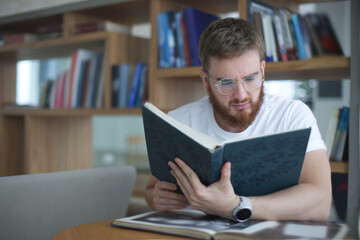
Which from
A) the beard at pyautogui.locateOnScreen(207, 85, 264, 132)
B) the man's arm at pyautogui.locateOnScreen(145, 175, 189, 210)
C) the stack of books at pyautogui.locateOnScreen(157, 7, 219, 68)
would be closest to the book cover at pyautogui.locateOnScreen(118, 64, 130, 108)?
the stack of books at pyautogui.locateOnScreen(157, 7, 219, 68)

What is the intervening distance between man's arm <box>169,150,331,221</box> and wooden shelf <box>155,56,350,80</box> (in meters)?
0.64

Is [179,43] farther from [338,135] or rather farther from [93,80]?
[338,135]

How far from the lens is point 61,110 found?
8.43ft

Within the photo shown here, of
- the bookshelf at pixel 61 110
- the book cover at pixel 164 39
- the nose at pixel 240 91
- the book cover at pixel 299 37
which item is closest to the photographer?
the nose at pixel 240 91

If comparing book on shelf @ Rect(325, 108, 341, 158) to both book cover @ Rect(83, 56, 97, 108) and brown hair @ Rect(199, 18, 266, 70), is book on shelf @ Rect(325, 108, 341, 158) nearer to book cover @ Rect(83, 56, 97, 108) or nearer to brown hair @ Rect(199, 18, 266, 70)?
brown hair @ Rect(199, 18, 266, 70)

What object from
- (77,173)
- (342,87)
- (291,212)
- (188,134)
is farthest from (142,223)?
(342,87)

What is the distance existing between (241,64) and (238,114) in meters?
0.16

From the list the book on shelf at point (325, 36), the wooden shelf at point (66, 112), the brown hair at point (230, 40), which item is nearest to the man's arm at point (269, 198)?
the brown hair at point (230, 40)

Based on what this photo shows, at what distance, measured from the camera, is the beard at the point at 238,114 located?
1275mm

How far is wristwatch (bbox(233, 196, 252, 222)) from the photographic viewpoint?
962mm

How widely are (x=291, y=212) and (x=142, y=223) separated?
376mm

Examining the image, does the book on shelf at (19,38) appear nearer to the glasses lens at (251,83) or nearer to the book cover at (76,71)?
the book cover at (76,71)

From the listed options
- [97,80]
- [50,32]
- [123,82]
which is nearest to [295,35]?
[123,82]

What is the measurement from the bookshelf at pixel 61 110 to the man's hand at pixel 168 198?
1.08m
